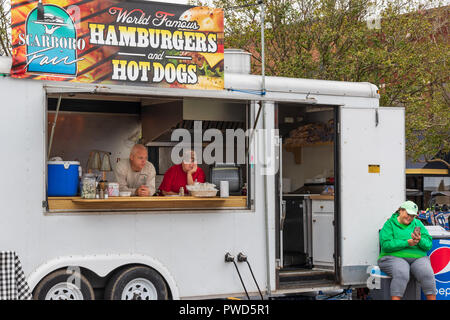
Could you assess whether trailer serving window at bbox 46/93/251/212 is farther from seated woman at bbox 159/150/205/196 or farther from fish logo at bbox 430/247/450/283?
fish logo at bbox 430/247/450/283

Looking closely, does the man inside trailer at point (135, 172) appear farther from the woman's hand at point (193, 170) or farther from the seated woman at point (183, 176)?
the woman's hand at point (193, 170)

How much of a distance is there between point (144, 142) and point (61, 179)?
3.24 metres

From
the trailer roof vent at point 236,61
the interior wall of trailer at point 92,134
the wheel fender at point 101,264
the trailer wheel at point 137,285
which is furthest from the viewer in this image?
the interior wall of trailer at point 92,134

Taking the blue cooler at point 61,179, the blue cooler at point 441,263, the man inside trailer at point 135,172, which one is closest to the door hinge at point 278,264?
the man inside trailer at point 135,172

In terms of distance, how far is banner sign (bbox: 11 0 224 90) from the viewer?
739 cm

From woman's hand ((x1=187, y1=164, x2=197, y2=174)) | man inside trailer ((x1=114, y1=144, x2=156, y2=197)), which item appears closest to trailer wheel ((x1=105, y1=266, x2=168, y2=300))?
man inside trailer ((x1=114, y1=144, x2=156, y2=197))

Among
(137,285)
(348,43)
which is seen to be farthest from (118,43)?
(348,43)

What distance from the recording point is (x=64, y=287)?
7445mm

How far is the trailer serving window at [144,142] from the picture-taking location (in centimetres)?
769

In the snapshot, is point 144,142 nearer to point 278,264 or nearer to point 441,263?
point 278,264

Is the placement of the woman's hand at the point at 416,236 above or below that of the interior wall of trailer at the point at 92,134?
below

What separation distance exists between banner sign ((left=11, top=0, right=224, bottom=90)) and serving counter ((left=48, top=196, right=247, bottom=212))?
1212 millimetres
